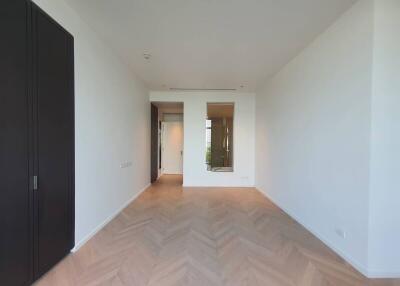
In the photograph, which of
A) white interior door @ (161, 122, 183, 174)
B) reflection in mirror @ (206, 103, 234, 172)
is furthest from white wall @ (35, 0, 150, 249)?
white interior door @ (161, 122, 183, 174)

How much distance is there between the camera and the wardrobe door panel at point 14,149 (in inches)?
74.3

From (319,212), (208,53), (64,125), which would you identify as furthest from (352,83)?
(64,125)

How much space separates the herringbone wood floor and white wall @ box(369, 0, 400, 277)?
0.46m

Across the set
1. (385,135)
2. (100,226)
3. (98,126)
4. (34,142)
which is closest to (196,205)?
(100,226)

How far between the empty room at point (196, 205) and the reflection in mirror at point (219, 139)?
263cm

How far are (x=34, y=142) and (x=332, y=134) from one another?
3.33 m

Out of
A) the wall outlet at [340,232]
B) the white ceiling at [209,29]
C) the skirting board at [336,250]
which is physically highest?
the white ceiling at [209,29]

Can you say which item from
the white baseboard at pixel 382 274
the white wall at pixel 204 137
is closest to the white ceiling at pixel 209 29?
the white wall at pixel 204 137

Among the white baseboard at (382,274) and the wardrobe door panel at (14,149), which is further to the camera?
the white baseboard at (382,274)

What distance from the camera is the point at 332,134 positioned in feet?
10.2

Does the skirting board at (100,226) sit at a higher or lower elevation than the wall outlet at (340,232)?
lower

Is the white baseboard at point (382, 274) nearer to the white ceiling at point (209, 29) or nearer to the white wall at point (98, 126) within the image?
the white ceiling at point (209, 29)

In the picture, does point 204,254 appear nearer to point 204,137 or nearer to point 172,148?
point 204,137

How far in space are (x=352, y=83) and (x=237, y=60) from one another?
2335 millimetres
